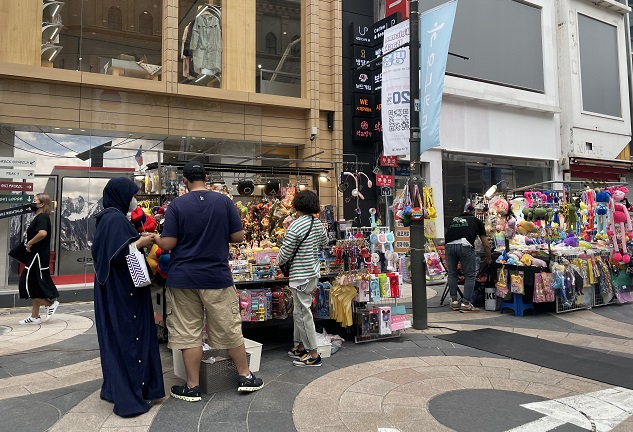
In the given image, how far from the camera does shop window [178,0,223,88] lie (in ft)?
37.3

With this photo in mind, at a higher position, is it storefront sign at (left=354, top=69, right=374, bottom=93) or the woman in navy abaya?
storefront sign at (left=354, top=69, right=374, bottom=93)

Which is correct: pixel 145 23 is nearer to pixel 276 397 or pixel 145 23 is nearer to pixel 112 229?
pixel 112 229

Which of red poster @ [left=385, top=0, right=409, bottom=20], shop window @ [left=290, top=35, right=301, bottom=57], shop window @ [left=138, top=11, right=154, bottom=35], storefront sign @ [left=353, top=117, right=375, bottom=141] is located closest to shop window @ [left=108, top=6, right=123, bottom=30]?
shop window @ [left=138, top=11, right=154, bottom=35]

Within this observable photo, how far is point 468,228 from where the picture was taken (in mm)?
8008

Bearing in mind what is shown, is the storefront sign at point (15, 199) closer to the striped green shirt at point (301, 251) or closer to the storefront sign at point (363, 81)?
the striped green shirt at point (301, 251)

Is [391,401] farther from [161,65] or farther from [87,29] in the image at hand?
[87,29]

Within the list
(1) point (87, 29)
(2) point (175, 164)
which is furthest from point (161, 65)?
(2) point (175, 164)

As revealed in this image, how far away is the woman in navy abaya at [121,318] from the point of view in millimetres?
3660

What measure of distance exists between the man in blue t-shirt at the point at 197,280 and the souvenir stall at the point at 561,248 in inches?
216

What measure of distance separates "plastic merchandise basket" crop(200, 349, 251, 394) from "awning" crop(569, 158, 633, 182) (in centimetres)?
1667

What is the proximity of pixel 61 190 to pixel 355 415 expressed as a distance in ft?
28.5

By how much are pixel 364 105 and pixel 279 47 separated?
9.37 feet

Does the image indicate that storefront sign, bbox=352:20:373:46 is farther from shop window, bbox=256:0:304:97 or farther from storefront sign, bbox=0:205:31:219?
storefront sign, bbox=0:205:31:219

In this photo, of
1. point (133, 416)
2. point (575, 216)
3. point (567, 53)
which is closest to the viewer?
point (133, 416)
